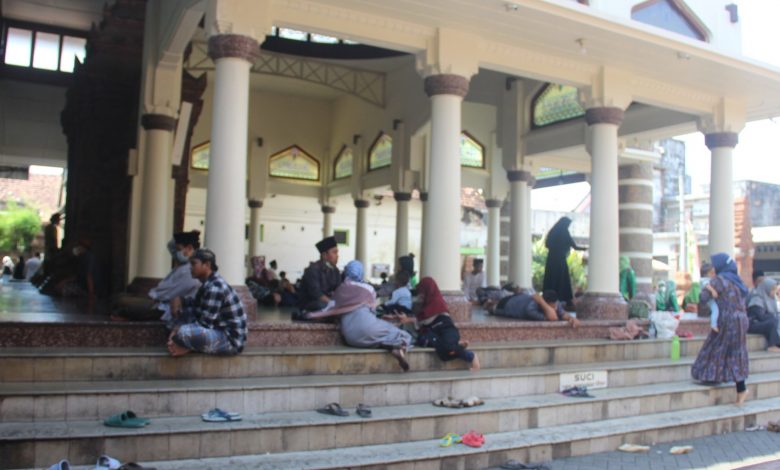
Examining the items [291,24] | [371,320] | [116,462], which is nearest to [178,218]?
[291,24]

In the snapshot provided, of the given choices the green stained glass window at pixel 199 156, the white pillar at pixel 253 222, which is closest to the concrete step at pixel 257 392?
the green stained glass window at pixel 199 156

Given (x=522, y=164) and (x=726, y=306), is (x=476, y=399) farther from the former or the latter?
(x=522, y=164)

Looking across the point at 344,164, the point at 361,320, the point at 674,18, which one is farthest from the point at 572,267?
the point at 361,320

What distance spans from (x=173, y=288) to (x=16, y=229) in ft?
136

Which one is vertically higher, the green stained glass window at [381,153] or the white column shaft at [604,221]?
the green stained glass window at [381,153]

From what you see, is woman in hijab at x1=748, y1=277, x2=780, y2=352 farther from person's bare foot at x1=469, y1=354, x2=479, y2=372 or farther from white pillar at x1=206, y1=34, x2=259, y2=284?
white pillar at x1=206, y1=34, x2=259, y2=284

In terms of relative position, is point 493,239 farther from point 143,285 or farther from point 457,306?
point 143,285

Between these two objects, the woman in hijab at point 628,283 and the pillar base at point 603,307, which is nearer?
the pillar base at point 603,307

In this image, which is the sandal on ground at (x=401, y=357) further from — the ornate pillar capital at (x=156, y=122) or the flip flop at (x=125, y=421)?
the ornate pillar capital at (x=156, y=122)

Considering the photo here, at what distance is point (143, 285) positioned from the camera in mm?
9773

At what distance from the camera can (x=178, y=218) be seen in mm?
12078

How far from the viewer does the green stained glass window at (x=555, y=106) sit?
12.2 metres

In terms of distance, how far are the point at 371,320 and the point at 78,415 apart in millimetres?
2761

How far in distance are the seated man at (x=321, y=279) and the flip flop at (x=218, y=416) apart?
2521mm
